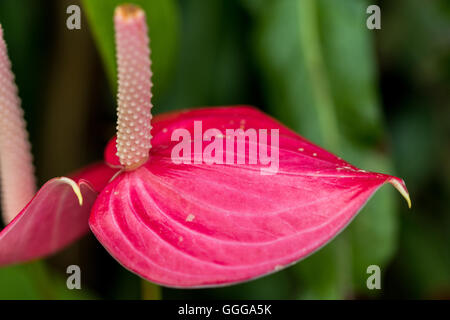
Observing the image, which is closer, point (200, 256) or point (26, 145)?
point (200, 256)

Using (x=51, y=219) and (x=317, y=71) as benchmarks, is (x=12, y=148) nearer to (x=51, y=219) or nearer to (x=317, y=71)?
(x=51, y=219)

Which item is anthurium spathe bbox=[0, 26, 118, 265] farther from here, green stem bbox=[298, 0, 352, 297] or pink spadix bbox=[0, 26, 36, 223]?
green stem bbox=[298, 0, 352, 297]

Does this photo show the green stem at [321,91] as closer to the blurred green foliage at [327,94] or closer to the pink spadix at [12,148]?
the blurred green foliage at [327,94]

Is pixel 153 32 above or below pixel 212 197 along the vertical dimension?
above

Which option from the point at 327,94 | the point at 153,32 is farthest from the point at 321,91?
the point at 153,32

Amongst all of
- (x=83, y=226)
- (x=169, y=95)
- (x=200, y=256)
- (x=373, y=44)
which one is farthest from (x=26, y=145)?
(x=373, y=44)

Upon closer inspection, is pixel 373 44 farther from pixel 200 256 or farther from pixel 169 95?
pixel 200 256

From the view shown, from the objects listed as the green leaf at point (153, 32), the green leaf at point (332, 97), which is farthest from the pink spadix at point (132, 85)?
the green leaf at point (332, 97)

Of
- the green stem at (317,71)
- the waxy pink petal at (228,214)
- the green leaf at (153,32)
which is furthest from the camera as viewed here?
the green stem at (317,71)
